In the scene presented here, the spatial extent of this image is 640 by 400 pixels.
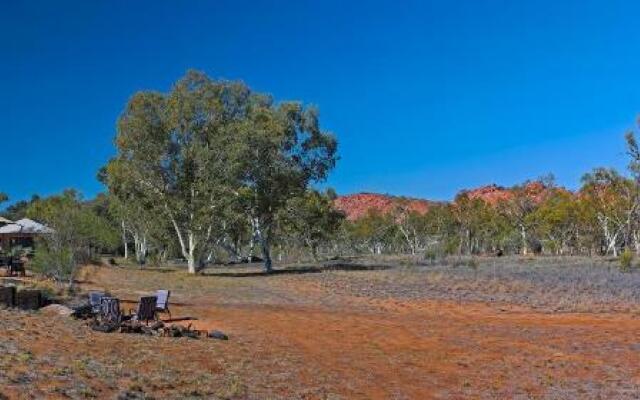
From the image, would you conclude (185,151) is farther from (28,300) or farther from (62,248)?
(28,300)

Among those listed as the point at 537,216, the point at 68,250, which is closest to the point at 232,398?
the point at 68,250

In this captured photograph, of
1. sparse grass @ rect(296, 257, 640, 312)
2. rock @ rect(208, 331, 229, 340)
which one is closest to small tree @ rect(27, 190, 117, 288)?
sparse grass @ rect(296, 257, 640, 312)

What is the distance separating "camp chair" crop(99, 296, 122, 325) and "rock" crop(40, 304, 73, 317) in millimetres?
1196

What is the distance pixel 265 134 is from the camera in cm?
4291

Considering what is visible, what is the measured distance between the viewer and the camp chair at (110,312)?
16.1 m

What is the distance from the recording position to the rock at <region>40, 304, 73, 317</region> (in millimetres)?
17394


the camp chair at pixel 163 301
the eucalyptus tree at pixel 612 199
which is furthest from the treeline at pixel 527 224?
the camp chair at pixel 163 301

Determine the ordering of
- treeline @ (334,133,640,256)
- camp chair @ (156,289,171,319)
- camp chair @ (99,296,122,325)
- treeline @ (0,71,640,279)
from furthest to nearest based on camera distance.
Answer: treeline @ (334,133,640,256) < treeline @ (0,71,640,279) < camp chair @ (156,289,171,319) < camp chair @ (99,296,122,325)

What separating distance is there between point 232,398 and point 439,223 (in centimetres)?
9322

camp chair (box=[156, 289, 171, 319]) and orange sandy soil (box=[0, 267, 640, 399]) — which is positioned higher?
camp chair (box=[156, 289, 171, 319])

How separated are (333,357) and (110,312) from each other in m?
5.54

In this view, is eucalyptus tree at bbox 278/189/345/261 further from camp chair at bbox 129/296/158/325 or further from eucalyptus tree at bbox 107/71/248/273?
camp chair at bbox 129/296/158/325

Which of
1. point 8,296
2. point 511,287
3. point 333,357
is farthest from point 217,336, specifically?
point 511,287

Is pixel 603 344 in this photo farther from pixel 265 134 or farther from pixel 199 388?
pixel 265 134
